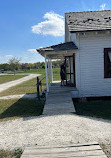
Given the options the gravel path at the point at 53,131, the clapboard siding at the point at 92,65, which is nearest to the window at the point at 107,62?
the clapboard siding at the point at 92,65

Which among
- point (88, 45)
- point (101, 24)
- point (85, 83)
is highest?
point (101, 24)

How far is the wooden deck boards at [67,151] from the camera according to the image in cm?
318

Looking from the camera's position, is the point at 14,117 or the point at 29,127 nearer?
the point at 29,127

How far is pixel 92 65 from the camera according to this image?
7.89m

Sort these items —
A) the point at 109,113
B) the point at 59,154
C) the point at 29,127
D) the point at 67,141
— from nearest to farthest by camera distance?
the point at 59,154, the point at 67,141, the point at 29,127, the point at 109,113

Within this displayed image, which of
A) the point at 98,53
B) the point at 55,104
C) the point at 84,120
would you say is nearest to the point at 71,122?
the point at 84,120

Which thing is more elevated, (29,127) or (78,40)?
(78,40)

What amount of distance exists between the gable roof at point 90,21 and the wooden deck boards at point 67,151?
19.1ft

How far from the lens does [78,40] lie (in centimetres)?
775

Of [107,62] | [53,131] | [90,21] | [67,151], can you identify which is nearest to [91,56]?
[107,62]

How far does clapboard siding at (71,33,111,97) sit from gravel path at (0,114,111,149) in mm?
2937

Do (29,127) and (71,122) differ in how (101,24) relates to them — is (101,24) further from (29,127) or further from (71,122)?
(29,127)

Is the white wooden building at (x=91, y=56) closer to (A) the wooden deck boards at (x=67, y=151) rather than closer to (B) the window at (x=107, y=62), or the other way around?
(B) the window at (x=107, y=62)

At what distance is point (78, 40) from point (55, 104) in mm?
3842
